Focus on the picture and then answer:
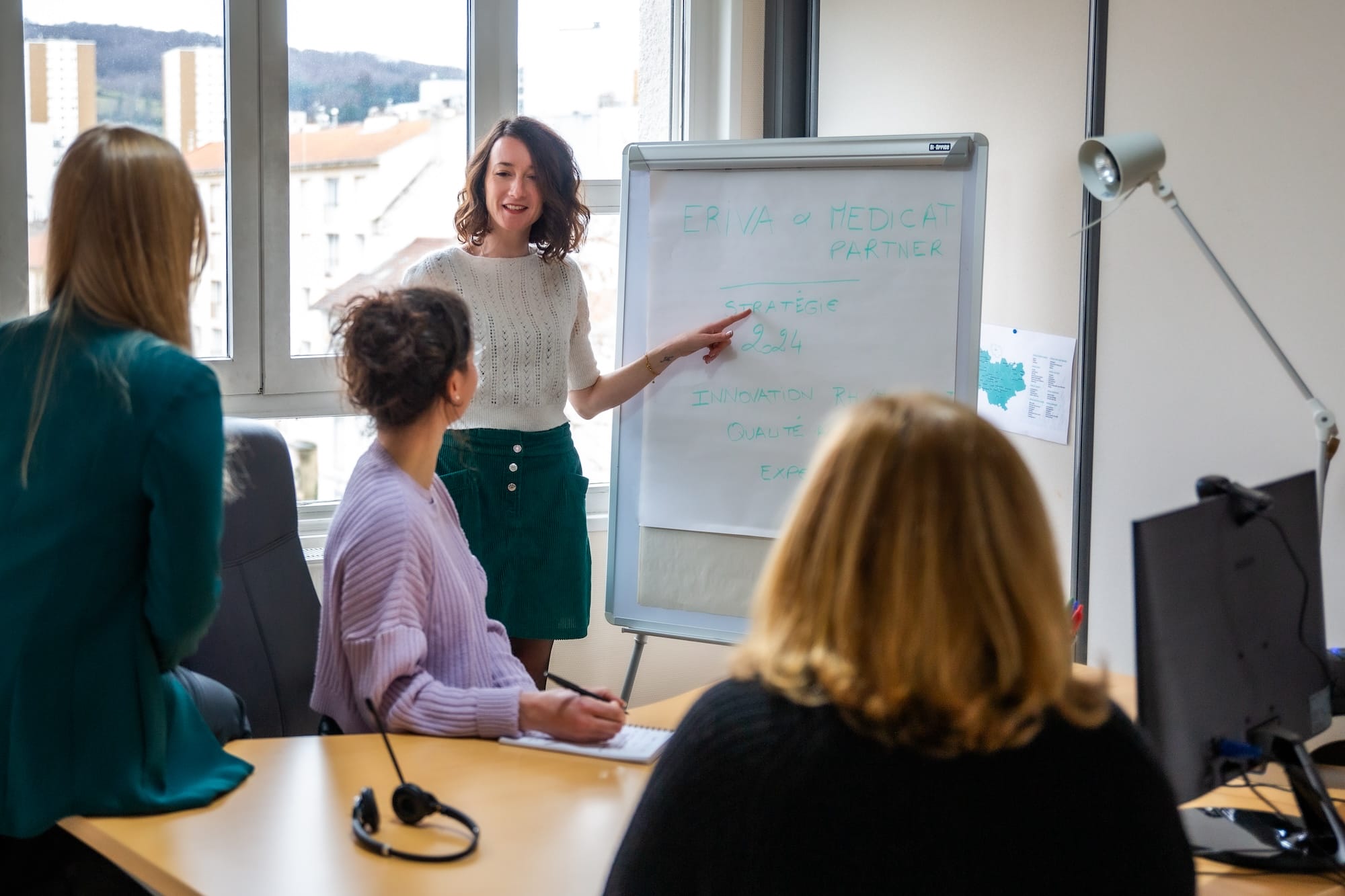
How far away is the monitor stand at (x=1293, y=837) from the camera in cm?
138

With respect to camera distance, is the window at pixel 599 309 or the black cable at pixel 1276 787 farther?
the window at pixel 599 309

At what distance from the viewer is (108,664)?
149cm

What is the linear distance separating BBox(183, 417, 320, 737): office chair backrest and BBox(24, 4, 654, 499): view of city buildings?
0.63 metres

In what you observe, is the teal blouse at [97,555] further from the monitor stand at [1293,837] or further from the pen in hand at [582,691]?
the monitor stand at [1293,837]

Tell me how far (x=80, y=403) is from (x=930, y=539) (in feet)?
3.42

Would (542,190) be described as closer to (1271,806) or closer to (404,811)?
(404,811)

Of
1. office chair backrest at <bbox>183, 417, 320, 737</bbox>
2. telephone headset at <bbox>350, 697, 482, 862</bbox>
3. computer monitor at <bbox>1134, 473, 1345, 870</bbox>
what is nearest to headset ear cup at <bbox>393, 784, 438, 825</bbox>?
telephone headset at <bbox>350, 697, 482, 862</bbox>

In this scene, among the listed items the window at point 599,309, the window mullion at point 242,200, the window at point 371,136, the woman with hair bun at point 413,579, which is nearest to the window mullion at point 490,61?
the window at point 371,136

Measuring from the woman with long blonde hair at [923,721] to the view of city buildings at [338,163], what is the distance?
6.89 feet

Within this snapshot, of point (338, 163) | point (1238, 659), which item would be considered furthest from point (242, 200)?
point (1238, 659)

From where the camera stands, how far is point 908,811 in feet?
2.90

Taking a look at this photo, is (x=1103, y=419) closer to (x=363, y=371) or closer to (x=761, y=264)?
(x=761, y=264)

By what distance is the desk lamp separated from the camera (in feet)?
6.54

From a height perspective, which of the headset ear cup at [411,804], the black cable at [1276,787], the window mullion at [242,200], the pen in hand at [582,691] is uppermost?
the window mullion at [242,200]
